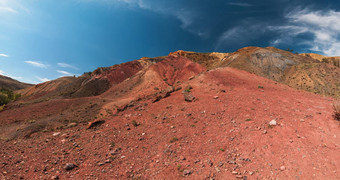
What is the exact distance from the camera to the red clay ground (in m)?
5.39

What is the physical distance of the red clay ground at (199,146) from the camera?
17.7ft

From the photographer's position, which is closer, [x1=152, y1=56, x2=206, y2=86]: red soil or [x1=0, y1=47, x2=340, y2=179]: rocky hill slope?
[x1=0, y1=47, x2=340, y2=179]: rocky hill slope

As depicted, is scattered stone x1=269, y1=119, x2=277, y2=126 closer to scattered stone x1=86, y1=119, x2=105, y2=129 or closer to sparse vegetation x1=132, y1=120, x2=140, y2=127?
sparse vegetation x1=132, y1=120, x2=140, y2=127

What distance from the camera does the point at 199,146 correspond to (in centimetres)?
703

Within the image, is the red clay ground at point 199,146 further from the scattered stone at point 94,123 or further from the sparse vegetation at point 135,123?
the scattered stone at point 94,123

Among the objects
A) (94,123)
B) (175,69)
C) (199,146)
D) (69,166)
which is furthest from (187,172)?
(175,69)

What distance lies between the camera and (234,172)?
518 cm

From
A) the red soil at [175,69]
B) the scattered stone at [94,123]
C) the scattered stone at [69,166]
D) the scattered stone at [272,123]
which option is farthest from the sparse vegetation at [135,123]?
the red soil at [175,69]

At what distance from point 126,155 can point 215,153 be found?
4625mm

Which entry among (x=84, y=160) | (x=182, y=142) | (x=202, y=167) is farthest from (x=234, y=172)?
(x=84, y=160)

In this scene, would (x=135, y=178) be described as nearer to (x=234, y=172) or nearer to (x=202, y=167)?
(x=202, y=167)

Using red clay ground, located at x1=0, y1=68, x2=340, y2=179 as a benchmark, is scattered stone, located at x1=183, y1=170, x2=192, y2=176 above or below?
below

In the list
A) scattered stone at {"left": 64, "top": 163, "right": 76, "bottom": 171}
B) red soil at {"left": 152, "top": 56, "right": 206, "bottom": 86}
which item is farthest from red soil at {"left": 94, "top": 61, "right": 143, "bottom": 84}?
scattered stone at {"left": 64, "top": 163, "right": 76, "bottom": 171}

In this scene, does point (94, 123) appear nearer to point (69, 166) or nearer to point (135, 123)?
Result: point (135, 123)
